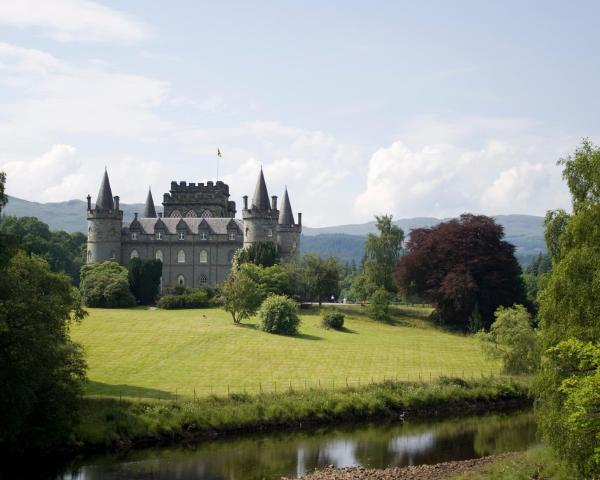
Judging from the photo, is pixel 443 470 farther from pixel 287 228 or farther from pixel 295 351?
pixel 287 228

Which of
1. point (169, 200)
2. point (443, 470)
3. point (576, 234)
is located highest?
point (169, 200)

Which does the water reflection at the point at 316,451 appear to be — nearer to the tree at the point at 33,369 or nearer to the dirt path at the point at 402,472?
the dirt path at the point at 402,472

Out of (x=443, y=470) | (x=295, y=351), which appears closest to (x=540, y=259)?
(x=295, y=351)

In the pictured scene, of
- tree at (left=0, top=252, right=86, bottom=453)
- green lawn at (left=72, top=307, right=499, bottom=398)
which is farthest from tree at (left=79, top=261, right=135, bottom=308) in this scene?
tree at (left=0, top=252, right=86, bottom=453)

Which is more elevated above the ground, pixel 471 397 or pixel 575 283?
pixel 575 283

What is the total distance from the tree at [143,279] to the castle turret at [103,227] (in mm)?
6845

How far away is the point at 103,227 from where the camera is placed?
8338 cm

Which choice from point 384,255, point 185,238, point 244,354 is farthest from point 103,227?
point 244,354

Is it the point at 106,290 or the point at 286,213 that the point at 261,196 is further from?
the point at 106,290

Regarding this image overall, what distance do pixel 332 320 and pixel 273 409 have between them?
26.6 metres

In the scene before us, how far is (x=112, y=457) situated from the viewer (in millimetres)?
30781

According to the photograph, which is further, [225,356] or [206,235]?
[206,235]

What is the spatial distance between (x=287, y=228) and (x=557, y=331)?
59305mm

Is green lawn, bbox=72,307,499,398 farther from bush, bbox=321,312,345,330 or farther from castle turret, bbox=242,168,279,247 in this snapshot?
castle turret, bbox=242,168,279,247
